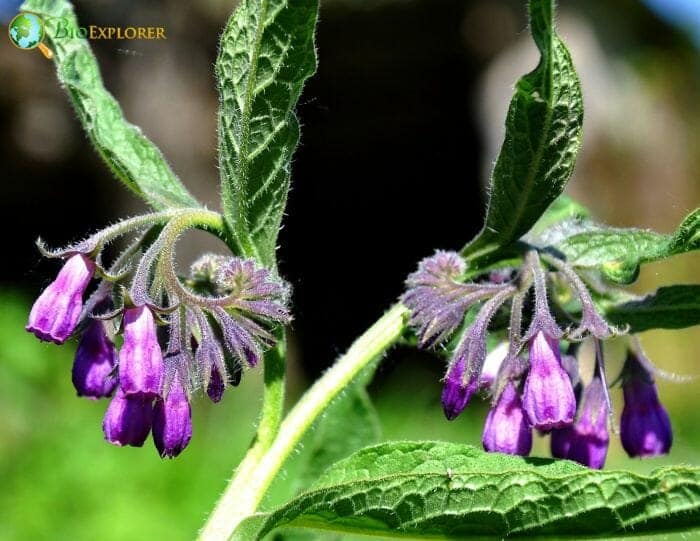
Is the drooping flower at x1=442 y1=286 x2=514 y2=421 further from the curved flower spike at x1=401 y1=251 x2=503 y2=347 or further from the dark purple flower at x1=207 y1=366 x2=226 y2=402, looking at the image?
the dark purple flower at x1=207 y1=366 x2=226 y2=402

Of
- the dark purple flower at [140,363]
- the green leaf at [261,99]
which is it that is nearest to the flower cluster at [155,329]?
the dark purple flower at [140,363]

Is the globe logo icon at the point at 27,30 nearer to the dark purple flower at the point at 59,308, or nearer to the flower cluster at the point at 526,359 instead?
the dark purple flower at the point at 59,308

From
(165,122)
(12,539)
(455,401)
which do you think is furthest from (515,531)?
(165,122)

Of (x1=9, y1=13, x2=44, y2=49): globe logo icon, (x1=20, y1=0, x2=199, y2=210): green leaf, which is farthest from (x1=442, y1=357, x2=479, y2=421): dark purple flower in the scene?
(x1=9, y1=13, x2=44, y2=49): globe logo icon

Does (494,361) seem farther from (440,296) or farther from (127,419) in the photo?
(127,419)

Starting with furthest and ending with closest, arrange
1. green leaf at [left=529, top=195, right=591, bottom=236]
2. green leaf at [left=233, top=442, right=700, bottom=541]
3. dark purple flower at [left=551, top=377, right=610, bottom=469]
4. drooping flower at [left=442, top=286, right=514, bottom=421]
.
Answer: green leaf at [left=529, top=195, right=591, bottom=236]
dark purple flower at [left=551, top=377, right=610, bottom=469]
drooping flower at [left=442, top=286, right=514, bottom=421]
green leaf at [left=233, top=442, right=700, bottom=541]

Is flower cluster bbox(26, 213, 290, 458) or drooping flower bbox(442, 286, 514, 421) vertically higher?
flower cluster bbox(26, 213, 290, 458)

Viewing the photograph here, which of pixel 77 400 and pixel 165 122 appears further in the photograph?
pixel 165 122

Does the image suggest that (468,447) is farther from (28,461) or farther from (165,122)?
(165,122)
